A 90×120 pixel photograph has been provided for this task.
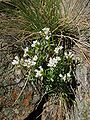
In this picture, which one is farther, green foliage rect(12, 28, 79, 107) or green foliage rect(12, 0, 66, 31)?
green foliage rect(12, 0, 66, 31)

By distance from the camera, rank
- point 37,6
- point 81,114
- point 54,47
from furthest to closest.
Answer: point 37,6
point 54,47
point 81,114

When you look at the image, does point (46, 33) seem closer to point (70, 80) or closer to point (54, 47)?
point (54, 47)

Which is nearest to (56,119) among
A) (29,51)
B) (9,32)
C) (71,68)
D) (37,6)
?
(71,68)

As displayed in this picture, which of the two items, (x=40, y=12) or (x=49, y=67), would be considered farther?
(x=40, y=12)

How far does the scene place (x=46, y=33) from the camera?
2486mm

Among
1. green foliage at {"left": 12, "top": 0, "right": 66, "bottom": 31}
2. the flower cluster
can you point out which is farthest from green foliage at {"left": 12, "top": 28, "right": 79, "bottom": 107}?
green foliage at {"left": 12, "top": 0, "right": 66, "bottom": 31}

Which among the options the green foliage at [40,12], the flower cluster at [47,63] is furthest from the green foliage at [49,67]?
the green foliage at [40,12]

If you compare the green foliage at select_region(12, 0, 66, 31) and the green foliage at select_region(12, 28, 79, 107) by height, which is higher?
the green foliage at select_region(12, 0, 66, 31)

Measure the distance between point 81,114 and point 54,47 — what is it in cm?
63

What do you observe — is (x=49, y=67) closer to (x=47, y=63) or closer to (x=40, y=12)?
(x=47, y=63)

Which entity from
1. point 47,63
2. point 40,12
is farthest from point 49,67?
point 40,12

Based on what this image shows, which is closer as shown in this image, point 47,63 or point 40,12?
point 47,63

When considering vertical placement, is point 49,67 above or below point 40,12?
below

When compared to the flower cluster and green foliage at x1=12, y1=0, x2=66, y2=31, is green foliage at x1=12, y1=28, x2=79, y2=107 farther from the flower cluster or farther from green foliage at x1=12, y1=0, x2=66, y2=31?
green foliage at x1=12, y1=0, x2=66, y2=31
